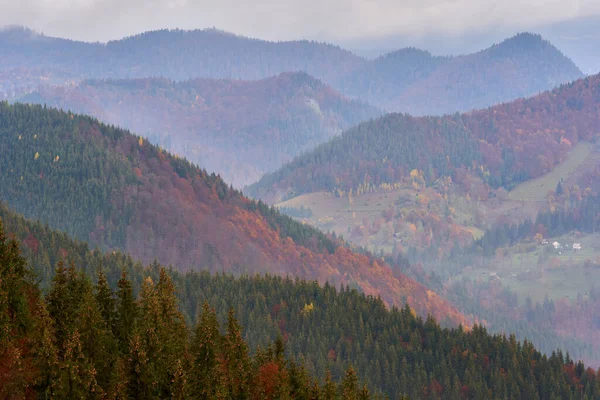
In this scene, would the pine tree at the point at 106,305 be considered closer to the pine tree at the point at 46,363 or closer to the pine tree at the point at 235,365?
the pine tree at the point at 46,363

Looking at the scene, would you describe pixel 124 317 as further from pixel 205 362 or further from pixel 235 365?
pixel 235 365

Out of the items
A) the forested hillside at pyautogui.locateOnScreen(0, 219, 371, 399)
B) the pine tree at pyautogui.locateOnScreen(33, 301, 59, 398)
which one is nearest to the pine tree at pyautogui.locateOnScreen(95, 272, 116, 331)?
the forested hillside at pyautogui.locateOnScreen(0, 219, 371, 399)

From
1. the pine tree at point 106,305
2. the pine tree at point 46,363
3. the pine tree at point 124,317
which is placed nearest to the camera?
the pine tree at point 46,363

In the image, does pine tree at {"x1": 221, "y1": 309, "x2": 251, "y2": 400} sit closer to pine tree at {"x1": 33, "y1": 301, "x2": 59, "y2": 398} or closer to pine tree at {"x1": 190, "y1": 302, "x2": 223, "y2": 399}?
pine tree at {"x1": 190, "y1": 302, "x2": 223, "y2": 399}

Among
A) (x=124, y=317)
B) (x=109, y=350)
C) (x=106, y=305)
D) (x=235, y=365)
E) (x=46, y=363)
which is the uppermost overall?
(x=106, y=305)

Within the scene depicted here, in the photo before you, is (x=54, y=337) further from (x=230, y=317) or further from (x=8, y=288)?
(x=230, y=317)

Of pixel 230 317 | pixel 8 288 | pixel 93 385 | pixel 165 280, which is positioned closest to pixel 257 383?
pixel 230 317

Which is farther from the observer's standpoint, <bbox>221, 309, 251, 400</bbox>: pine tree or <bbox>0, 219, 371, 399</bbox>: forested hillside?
<bbox>221, 309, 251, 400</bbox>: pine tree

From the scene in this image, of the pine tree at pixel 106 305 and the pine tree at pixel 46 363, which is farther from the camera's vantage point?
the pine tree at pixel 106 305

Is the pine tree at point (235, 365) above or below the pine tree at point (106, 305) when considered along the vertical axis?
below

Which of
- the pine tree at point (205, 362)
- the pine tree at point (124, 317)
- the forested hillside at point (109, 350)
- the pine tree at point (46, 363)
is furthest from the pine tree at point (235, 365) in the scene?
the pine tree at point (46, 363)

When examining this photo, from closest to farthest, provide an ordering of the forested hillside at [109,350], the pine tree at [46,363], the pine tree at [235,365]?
the pine tree at [46,363] → the forested hillside at [109,350] → the pine tree at [235,365]

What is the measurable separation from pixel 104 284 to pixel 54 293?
26.3ft

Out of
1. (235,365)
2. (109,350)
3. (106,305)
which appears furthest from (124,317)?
(235,365)
